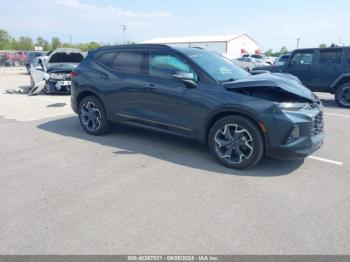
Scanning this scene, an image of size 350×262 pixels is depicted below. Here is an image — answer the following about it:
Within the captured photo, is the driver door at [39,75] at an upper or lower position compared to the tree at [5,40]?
lower

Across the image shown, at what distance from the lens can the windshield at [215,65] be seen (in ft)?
15.6

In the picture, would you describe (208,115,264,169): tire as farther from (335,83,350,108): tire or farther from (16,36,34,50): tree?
(16,36,34,50): tree

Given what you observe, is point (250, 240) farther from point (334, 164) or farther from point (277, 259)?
point (334, 164)

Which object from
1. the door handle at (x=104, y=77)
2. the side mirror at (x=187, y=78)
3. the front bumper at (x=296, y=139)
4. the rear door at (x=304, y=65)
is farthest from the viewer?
the rear door at (x=304, y=65)

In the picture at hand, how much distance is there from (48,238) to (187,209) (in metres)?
1.38

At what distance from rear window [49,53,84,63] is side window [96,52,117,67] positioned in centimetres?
731

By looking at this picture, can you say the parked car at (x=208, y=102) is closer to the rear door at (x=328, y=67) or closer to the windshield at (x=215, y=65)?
the windshield at (x=215, y=65)

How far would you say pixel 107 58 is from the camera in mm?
5898

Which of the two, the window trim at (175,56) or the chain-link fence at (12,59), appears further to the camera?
the chain-link fence at (12,59)

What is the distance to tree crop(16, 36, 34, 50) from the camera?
2532 inches

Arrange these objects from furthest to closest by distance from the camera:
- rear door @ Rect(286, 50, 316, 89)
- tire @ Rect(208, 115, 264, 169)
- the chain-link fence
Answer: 1. the chain-link fence
2. rear door @ Rect(286, 50, 316, 89)
3. tire @ Rect(208, 115, 264, 169)

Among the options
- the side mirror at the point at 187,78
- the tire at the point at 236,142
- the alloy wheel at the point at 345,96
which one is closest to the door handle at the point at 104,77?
the side mirror at the point at 187,78

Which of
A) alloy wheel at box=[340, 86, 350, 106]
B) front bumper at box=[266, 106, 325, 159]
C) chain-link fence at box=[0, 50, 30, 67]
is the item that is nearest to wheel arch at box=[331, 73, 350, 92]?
alloy wheel at box=[340, 86, 350, 106]

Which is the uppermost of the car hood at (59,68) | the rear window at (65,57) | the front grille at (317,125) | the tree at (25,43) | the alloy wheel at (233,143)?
the tree at (25,43)
